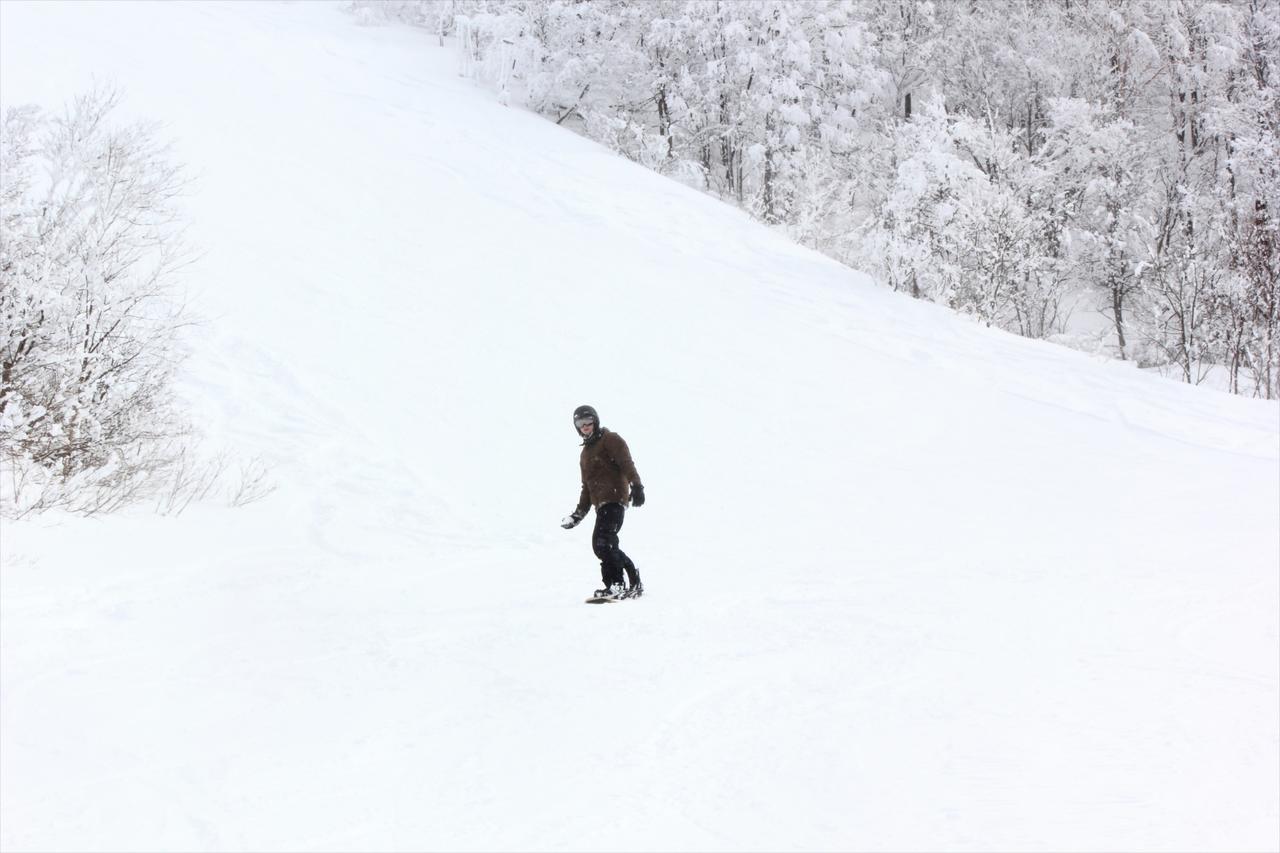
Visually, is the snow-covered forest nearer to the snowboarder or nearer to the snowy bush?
the snowy bush

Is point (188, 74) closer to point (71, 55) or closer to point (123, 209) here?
point (71, 55)

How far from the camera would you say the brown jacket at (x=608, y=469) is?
8250mm

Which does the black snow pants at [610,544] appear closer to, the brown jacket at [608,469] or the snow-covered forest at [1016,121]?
the brown jacket at [608,469]

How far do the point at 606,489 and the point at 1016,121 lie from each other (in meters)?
31.1

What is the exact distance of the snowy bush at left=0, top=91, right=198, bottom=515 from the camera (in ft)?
29.8

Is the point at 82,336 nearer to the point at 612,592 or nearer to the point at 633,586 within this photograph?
the point at 612,592

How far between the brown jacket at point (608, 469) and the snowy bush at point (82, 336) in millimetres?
4520

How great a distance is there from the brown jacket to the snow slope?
0.98 metres

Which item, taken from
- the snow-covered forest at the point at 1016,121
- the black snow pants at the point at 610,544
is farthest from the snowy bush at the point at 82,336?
the snow-covered forest at the point at 1016,121

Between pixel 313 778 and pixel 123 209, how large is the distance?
27.0 feet

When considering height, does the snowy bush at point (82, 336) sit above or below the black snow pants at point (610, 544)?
above

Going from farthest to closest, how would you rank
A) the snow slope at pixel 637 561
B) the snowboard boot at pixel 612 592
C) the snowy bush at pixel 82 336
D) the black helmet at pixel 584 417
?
the snowy bush at pixel 82 336 → the snowboard boot at pixel 612 592 → the black helmet at pixel 584 417 → the snow slope at pixel 637 561

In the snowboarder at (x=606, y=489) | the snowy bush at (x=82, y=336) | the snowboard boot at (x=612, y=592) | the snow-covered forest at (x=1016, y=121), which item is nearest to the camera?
the snowboarder at (x=606, y=489)

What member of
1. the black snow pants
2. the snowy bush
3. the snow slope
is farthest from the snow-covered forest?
the black snow pants
